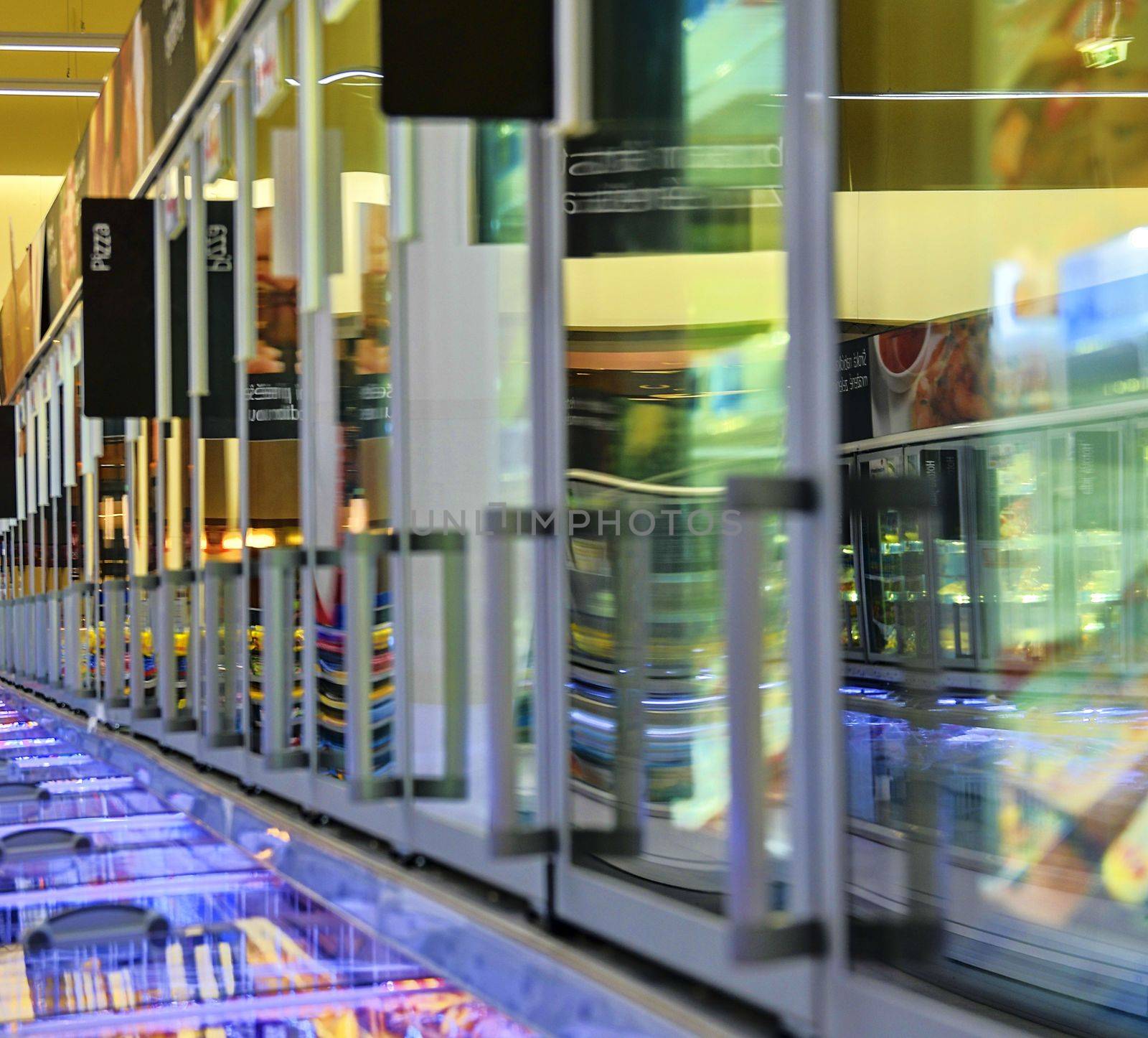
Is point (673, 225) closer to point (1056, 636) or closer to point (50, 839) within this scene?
point (50, 839)

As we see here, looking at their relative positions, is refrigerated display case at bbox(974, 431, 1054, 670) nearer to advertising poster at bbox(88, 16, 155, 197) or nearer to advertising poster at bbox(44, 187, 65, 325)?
advertising poster at bbox(88, 16, 155, 197)

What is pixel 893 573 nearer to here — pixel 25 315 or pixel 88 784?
pixel 25 315

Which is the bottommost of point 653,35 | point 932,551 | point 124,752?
point 124,752

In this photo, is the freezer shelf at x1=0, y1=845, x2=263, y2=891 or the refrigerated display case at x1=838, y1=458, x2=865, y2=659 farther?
the refrigerated display case at x1=838, y1=458, x2=865, y2=659

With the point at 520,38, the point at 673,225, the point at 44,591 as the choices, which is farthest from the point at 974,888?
the point at 44,591

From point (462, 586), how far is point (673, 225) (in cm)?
100

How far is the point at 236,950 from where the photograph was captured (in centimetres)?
244

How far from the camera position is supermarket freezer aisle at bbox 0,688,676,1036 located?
2.02 metres

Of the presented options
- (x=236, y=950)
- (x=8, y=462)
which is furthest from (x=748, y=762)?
(x=8, y=462)

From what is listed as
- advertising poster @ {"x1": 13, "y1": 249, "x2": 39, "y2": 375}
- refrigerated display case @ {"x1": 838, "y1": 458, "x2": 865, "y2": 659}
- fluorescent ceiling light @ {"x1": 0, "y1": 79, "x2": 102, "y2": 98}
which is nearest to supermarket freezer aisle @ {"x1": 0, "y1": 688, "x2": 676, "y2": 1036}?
refrigerated display case @ {"x1": 838, "y1": 458, "x2": 865, "y2": 659}

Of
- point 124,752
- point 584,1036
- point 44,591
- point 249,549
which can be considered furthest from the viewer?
point 44,591

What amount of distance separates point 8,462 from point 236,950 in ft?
40.1

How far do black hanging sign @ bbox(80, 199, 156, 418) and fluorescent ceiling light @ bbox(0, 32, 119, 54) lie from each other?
365 cm

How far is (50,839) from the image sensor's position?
367 centimetres
